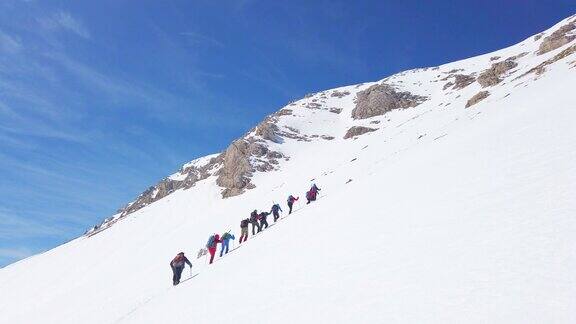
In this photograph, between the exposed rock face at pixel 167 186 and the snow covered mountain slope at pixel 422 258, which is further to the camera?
the exposed rock face at pixel 167 186

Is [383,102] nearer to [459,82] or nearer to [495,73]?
[459,82]

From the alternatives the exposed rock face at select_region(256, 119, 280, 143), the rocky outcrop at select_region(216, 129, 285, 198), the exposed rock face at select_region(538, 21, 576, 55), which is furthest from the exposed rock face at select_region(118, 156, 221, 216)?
the exposed rock face at select_region(538, 21, 576, 55)

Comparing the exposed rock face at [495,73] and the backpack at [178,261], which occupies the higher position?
the exposed rock face at [495,73]

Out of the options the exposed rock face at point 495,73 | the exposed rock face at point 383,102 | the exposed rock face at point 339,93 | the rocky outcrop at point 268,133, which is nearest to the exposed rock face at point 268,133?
the rocky outcrop at point 268,133

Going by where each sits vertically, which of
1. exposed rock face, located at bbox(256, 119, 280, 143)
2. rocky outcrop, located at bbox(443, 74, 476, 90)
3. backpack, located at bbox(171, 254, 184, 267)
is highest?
exposed rock face, located at bbox(256, 119, 280, 143)

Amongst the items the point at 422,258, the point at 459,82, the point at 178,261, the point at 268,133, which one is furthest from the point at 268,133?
the point at 422,258

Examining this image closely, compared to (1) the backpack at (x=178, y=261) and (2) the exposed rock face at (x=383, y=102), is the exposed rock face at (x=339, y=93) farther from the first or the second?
(1) the backpack at (x=178, y=261)

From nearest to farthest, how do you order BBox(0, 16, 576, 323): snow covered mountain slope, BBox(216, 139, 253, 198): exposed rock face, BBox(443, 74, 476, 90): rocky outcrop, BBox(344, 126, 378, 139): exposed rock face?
BBox(0, 16, 576, 323): snow covered mountain slope, BBox(216, 139, 253, 198): exposed rock face, BBox(344, 126, 378, 139): exposed rock face, BBox(443, 74, 476, 90): rocky outcrop

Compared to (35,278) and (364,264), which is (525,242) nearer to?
(364,264)

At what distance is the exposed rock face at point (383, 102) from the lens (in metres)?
93.5

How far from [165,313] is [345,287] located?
6.28 m

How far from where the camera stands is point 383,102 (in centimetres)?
9600

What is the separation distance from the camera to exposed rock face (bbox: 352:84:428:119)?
307 ft

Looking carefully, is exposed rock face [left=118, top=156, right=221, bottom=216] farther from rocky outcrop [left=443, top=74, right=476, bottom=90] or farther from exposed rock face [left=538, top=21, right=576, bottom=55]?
exposed rock face [left=538, top=21, right=576, bottom=55]
